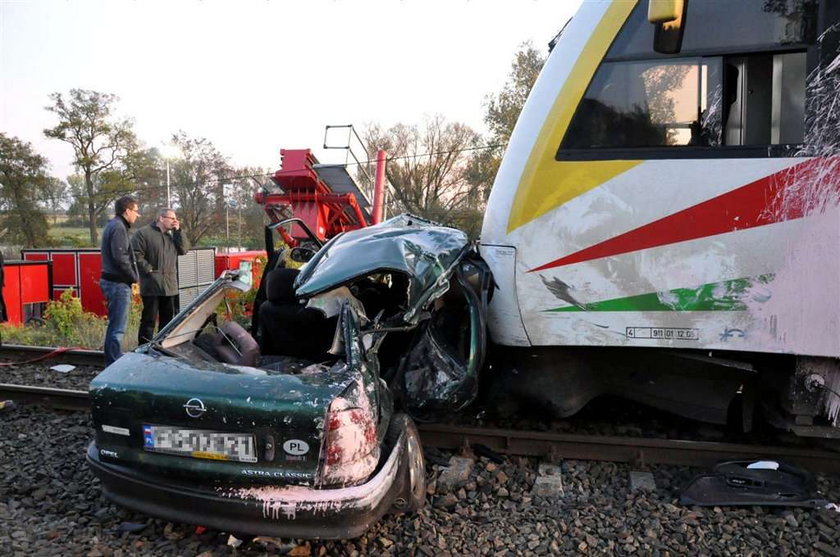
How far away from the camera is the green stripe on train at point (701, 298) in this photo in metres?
3.71

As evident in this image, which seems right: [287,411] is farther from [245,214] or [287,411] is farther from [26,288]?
[245,214]

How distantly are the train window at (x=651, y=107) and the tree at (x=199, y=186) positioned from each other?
3981 centimetres

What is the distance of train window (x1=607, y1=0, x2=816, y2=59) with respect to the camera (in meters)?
3.61

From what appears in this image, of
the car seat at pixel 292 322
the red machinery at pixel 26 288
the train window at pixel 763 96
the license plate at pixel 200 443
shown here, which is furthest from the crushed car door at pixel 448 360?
the red machinery at pixel 26 288

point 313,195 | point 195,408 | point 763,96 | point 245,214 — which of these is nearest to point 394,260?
point 195,408

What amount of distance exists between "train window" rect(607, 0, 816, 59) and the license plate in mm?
3463

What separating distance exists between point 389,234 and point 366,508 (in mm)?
1975

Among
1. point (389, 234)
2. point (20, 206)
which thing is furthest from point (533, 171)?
point (20, 206)

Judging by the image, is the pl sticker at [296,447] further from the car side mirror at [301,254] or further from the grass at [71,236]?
the grass at [71,236]

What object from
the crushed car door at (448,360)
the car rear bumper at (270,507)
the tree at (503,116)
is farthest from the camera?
the tree at (503,116)

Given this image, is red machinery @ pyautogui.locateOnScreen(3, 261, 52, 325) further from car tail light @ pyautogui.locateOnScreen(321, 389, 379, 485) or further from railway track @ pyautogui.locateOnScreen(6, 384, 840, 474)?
car tail light @ pyautogui.locateOnScreen(321, 389, 379, 485)

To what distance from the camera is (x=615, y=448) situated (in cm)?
421

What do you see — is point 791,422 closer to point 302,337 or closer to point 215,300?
point 302,337

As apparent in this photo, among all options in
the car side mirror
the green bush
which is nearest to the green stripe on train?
the car side mirror
